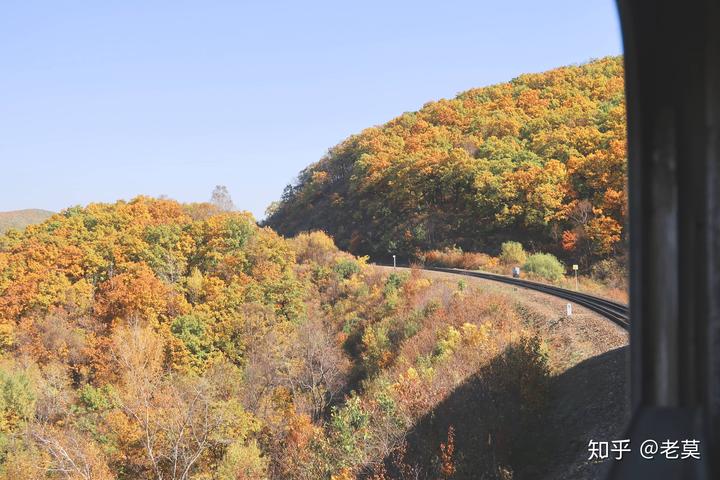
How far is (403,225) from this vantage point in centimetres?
4828

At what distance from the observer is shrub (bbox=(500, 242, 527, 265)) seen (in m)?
34.8

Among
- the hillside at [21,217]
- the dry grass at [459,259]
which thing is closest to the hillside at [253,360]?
the dry grass at [459,259]

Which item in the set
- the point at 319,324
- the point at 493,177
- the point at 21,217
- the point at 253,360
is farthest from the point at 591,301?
the point at 21,217

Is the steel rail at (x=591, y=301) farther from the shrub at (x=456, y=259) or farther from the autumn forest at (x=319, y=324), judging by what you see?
the shrub at (x=456, y=259)

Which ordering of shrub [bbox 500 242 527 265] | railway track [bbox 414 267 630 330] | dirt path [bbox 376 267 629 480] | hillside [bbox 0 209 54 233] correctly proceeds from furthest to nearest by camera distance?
hillside [bbox 0 209 54 233] → shrub [bbox 500 242 527 265] → railway track [bbox 414 267 630 330] → dirt path [bbox 376 267 629 480]

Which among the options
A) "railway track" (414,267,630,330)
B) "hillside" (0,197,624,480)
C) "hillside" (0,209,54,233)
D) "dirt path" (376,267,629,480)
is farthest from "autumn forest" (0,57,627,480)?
"hillside" (0,209,54,233)

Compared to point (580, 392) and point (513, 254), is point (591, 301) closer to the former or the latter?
point (580, 392)

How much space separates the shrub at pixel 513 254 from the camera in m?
34.8

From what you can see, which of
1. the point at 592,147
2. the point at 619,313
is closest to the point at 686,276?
the point at 619,313

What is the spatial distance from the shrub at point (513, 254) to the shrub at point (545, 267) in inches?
106

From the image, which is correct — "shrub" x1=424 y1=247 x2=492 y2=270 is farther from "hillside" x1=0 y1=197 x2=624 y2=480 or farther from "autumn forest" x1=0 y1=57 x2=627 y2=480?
"hillside" x1=0 y1=197 x2=624 y2=480

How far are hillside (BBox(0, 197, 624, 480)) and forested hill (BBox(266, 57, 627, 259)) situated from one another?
1056cm

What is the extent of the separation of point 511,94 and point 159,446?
6110cm

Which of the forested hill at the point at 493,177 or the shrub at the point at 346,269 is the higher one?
the forested hill at the point at 493,177
